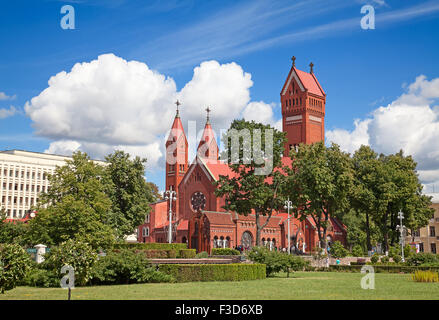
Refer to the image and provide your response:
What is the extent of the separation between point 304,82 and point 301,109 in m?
5.16

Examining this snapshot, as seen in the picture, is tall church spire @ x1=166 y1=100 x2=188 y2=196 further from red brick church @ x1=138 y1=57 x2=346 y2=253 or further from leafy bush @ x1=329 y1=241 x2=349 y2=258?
leafy bush @ x1=329 y1=241 x2=349 y2=258

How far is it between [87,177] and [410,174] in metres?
39.1

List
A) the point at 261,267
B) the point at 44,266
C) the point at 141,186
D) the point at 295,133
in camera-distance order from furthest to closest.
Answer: the point at 295,133
the point at 141,186
the point at 261,267
the point at 44,266

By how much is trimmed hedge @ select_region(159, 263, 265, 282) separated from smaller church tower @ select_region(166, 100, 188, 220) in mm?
61885

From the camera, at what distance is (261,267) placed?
97.2 ft

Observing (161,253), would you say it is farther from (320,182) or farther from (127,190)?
(320,182)

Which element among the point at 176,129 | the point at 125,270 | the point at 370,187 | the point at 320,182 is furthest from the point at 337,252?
the point at 176,129

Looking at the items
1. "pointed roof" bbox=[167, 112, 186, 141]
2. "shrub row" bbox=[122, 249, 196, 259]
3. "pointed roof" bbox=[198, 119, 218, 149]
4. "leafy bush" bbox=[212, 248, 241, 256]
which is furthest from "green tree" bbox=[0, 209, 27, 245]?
"pointed roof" bbox=[198, 119, 218, 149]

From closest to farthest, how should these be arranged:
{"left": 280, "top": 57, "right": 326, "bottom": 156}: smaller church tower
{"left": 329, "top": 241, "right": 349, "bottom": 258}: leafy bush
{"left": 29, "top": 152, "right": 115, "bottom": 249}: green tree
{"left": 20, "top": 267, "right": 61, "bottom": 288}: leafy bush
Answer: {"left": 20, "top": 267, "right": 61, "bottom": 288}: leafy bush → {"left": 29, "top": 152, "right": 115, "bottom": 249}: green tree → {"left": 329, "top": 241, "right": 349, "bottom": 258}: leafy bush → {"left": 280, "top": 57, "right": 326, "bottom": 156}: smaller church tower

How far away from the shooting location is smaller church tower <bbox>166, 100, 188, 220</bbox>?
8988 centimetres

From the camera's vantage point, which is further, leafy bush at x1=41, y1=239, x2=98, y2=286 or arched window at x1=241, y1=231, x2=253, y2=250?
arched window at x1=241, y1=231, x2=253, y2=250

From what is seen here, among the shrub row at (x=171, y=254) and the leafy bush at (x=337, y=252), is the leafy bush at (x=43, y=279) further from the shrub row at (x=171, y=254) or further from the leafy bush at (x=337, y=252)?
the leafy bush at (x=337, y=252)
